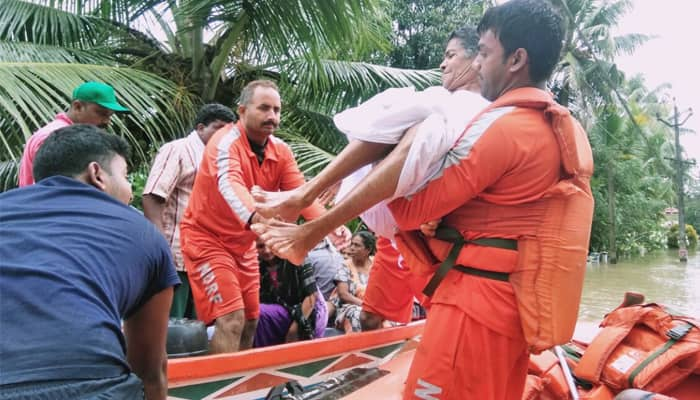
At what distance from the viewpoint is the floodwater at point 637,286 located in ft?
38.1

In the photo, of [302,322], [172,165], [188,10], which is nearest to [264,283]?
[302,322]

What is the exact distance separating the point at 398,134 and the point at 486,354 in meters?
0.68

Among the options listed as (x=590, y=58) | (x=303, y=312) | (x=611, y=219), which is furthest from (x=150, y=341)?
(x=611, y=219)

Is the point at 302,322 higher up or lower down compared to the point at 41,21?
lower down

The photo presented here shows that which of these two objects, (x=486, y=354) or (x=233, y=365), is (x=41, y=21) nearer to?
(x=233, y=365)

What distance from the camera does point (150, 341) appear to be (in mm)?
1539

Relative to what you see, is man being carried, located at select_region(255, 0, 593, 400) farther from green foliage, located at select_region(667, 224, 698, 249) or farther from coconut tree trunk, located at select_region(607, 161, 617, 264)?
green foliage, located at select_region(667, 224, 698, 249)

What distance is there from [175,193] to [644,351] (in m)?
2.92

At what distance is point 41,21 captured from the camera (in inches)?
235

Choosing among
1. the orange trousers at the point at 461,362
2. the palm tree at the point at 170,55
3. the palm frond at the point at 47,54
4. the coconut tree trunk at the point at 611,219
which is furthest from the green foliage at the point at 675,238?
the orange trousers at the point at 461,362

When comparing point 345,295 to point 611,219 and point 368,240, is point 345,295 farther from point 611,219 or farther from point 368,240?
point 611,219

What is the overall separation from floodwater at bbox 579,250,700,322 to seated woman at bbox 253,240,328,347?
6.46 metres

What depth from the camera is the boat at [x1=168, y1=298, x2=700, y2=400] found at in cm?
231

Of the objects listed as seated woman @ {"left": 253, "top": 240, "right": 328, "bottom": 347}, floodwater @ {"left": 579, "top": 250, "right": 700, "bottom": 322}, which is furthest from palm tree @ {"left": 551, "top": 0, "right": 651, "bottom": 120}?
seated woman @ {"left": 253, "top": 240, "right": 328, "bottom": 347}
